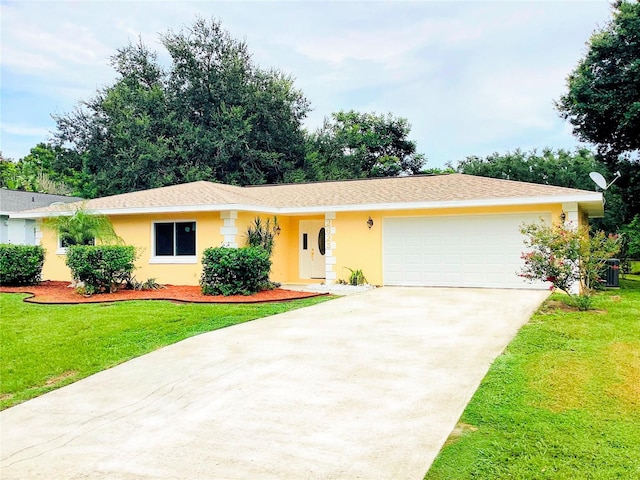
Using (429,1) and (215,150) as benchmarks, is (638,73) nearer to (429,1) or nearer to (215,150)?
(429,1)

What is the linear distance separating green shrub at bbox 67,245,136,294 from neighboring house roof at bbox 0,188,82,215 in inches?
441

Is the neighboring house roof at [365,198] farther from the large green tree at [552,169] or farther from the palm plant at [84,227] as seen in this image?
the large green tree at [552,169]

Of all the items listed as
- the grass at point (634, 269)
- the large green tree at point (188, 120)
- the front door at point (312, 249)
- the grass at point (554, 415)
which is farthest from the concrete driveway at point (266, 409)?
the large green tree at point (188, 120)

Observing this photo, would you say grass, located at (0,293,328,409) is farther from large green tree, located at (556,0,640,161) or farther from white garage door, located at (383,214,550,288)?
large green tree, located at (556,0,640,161)

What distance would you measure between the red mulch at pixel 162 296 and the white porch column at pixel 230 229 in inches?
59.2

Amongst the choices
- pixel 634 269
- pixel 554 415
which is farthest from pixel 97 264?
pixel 634 269

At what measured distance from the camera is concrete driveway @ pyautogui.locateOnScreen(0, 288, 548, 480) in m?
3.55

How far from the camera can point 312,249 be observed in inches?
627

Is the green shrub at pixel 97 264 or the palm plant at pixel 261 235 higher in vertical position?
the palm plant at pixel 261 235

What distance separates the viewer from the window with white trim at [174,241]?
1462cm

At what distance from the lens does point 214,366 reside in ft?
19.8

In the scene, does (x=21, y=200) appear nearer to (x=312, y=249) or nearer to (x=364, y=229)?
(x=312, y=249)

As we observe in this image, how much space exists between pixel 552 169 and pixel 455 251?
18982 mm

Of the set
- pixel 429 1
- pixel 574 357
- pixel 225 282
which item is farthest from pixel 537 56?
pixel 574 357
